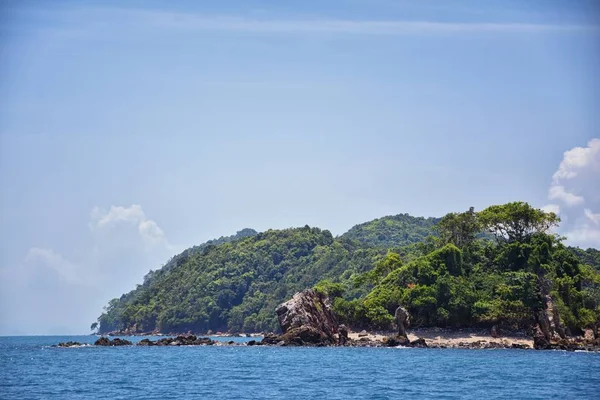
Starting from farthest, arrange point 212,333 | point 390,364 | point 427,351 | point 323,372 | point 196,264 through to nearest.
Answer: point 196,264 < point 212,333 < point 427,351 < point 390,364 < point 323,372

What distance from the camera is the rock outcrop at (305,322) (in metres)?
90.9

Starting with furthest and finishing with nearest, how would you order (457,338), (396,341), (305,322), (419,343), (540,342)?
(305,322) < (457,338) < (396,341) < (419,343) < (540,342)

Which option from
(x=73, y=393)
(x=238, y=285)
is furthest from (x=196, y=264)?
(x=73, y=393)

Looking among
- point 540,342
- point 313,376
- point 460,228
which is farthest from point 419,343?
point 313,376

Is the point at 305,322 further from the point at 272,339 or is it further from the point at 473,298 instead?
the point at 473,298

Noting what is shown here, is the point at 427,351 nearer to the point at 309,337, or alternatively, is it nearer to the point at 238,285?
the point at 309,337

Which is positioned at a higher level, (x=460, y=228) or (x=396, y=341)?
(x=460, y=228)

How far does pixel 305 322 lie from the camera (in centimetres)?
9138

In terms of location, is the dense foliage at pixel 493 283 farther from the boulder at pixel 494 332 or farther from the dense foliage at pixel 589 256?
the dense foliage at pixel 589 256

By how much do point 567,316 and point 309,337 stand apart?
99.8 ft

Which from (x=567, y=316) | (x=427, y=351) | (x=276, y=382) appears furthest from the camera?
(x=567, y=316)

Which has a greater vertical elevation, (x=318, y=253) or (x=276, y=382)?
(x=318, y=253)

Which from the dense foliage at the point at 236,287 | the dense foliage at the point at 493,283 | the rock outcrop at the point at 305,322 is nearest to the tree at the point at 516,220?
the dense foliage at the point at 493,283

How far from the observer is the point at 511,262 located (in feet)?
319
